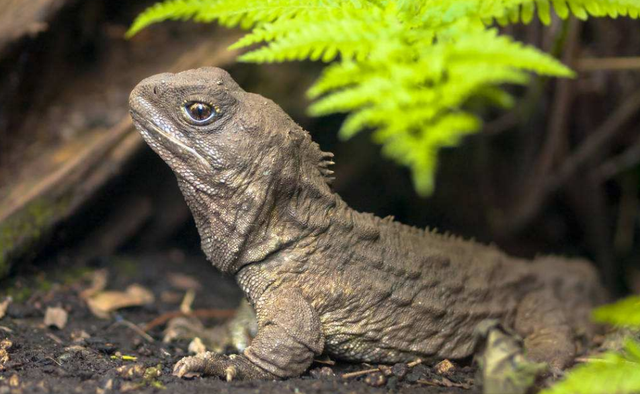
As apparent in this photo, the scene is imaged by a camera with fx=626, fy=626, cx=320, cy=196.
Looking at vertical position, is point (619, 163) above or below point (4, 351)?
above

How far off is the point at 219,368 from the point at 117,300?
2.53 metres

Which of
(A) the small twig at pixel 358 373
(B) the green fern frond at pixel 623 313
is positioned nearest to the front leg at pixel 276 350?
(A) the small twig at pixel 358 373

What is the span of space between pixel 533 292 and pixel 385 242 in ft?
6.33

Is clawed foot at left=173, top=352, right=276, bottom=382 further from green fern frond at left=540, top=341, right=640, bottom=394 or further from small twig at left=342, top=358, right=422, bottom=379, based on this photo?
green fern frond at left=540, top=341, right=640, bottom=394

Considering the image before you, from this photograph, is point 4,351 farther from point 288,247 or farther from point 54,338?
point 288,247

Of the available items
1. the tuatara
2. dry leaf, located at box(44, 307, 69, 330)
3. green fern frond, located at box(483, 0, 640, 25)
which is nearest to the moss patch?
dry leaf, located at box(44, 307, 69, 330)

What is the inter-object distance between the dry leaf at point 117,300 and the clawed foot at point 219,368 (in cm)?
215

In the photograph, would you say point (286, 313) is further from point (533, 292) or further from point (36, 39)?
point (36, 39)

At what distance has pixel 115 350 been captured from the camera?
16.8ft

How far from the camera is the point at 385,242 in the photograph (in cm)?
527

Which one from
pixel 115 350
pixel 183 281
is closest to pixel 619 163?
pixel 183 281

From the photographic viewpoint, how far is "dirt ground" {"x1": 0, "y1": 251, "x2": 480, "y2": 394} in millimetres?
4234

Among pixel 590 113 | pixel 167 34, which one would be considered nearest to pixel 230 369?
pixel 167 34

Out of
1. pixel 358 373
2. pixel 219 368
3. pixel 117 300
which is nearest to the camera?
pixel 219 368
